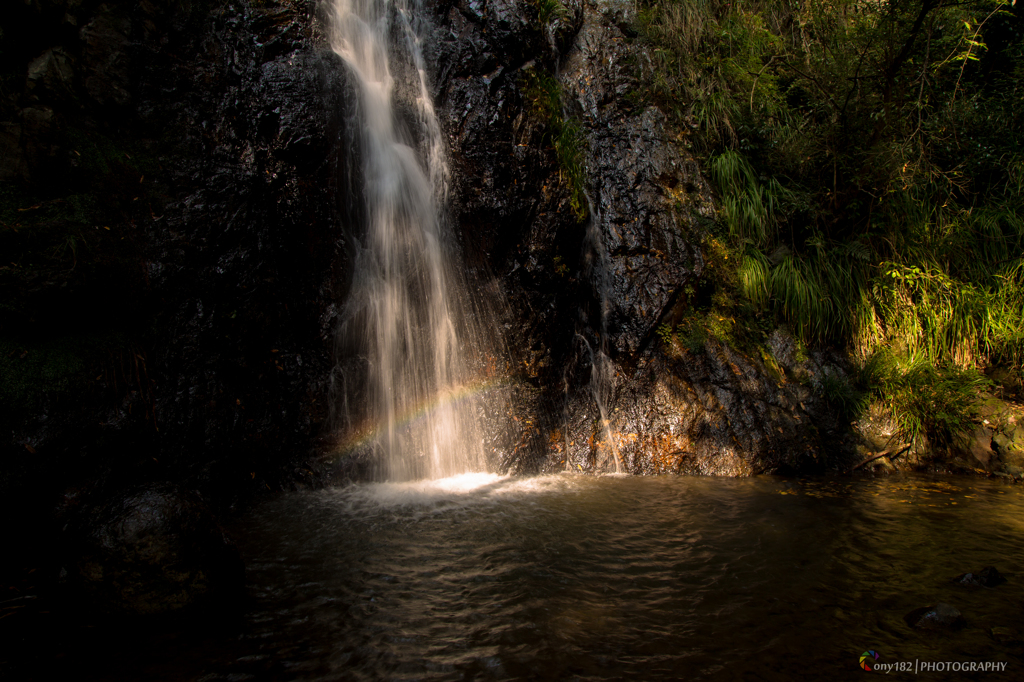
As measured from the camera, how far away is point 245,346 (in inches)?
192

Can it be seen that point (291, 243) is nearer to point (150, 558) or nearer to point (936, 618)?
point (150, 558)

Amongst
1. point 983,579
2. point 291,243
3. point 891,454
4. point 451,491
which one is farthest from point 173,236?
point 891,454

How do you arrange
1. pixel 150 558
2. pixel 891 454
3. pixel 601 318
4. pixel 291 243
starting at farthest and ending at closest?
pixel 601 318
pixel 891 454
pixel 291 243
pixel 150 558

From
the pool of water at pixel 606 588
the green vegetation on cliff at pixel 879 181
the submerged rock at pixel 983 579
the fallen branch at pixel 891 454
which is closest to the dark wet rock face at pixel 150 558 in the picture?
the pool of water at pixel 606 588

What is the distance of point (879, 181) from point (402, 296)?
5604 millimetres

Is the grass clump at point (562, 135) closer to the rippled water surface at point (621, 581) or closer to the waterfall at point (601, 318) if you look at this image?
the waterfall at point (601, 318)

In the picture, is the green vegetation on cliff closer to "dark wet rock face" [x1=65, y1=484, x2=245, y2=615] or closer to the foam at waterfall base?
the foam at waterfall base

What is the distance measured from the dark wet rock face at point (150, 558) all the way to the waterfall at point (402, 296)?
2457mm

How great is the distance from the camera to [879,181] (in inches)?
235

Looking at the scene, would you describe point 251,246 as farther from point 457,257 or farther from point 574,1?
point 574,1

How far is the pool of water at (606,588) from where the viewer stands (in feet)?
7.38

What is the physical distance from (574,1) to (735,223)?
359cm

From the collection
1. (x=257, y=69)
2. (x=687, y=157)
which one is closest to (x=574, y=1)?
(x=687, y=157)

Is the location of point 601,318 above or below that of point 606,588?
above
